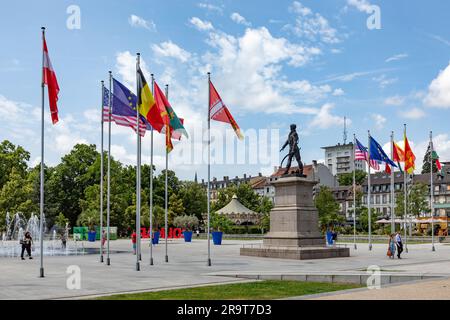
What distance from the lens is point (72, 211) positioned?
96.2m

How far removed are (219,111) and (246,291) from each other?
1318cm

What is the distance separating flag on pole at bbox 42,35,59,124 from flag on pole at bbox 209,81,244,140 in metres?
8.32

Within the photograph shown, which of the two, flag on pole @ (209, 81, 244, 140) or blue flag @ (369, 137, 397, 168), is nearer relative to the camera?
flag on pole @ (209, 81, 244, 140)

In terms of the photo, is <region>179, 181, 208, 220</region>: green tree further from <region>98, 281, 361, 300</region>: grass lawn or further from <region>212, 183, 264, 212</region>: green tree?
<region>98, 281, 361, 300</region>: grass lawn

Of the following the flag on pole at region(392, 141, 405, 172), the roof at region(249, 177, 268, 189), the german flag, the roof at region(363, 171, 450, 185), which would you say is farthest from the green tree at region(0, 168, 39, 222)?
the roof at region(249, 177, 268, 189)

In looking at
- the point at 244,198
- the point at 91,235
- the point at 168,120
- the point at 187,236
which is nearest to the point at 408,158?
the point at 168,120

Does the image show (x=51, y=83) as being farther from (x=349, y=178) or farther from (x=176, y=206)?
(x=349, y=178)

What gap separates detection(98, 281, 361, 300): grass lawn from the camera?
620 inches

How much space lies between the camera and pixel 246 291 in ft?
56.0

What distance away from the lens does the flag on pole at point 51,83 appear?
22828 millimetres

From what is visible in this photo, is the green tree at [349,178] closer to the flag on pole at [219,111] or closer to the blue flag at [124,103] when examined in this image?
the flag on pole at [219,111]
